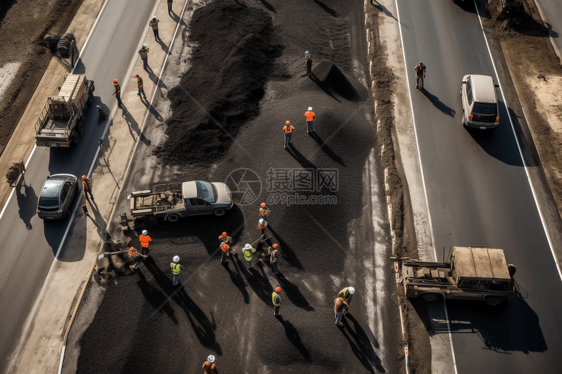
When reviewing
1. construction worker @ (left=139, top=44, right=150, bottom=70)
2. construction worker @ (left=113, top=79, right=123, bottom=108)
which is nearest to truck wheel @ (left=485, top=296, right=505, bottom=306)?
construction worker @ (left=113, top=79, right=123, bottom=108)

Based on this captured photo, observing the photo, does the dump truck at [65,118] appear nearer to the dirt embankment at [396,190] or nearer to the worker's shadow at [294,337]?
the worker's shadow at [294,337]

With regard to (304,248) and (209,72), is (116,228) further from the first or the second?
(209,72)

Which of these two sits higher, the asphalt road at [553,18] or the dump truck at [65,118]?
the asphalt road at [553,18]

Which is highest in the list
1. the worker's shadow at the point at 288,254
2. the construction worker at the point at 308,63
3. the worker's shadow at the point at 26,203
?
the construction worker at the point at 308,63

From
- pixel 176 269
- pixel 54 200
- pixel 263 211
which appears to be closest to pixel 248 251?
pixel 263 211

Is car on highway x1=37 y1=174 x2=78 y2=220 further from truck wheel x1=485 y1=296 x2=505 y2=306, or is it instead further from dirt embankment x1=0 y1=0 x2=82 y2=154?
truck wheel x1=485 y1=296 x2=505 y2=306

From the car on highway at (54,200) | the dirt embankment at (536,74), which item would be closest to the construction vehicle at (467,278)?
the dirt embankment at (536,74)

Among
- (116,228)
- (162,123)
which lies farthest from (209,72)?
(116,228)
